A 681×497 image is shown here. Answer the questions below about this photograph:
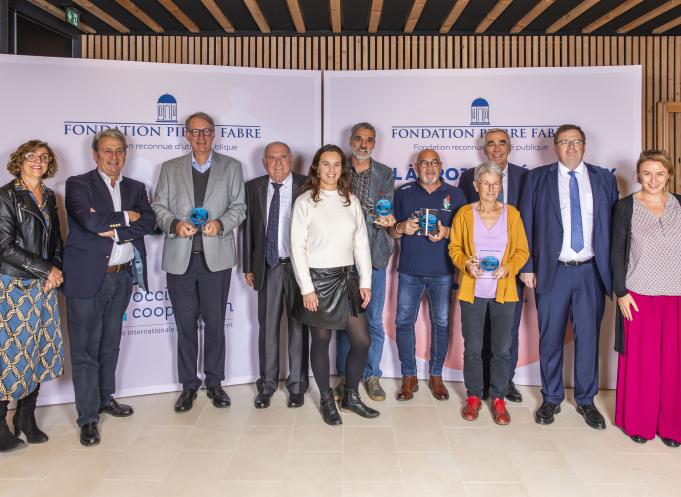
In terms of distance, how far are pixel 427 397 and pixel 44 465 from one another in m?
2.59

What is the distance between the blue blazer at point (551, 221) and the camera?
136 inches

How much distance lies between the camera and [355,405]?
3725 mm

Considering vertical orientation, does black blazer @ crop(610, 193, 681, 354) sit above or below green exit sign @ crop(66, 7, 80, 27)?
below

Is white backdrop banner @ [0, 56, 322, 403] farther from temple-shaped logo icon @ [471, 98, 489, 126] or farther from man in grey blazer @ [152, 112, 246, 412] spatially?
temple-shaped logo icon @ [471, 98, 489, 126]

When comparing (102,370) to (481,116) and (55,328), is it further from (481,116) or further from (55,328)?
(481,116)

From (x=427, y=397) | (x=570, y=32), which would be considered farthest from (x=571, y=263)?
(x=570, y=32)

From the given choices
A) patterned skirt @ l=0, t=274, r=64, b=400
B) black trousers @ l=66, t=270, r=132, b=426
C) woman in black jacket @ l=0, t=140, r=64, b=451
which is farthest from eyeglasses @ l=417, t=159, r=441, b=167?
patterned skirt @ l=0, t=274, r=64, b=400

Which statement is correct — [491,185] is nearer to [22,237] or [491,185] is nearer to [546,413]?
[546,413]

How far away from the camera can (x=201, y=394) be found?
4137 millimetres

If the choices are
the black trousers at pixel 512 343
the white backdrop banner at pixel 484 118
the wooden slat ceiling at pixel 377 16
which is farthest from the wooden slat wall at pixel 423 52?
the black trousers at pixel 512 343

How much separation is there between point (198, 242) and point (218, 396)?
114 centimetres

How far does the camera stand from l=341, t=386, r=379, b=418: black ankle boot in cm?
369

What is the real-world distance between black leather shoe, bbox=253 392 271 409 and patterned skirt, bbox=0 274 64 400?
1.37m

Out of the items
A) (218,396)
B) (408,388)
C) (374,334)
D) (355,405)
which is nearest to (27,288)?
(218,396)
